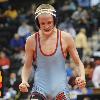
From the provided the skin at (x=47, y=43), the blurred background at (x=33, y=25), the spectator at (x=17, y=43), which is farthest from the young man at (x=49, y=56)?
the spectator at (x=17, y=43)

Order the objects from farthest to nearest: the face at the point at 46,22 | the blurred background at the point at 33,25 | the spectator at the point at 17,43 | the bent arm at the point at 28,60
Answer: the spectator at the point at 17,43 → the blurred background at the point at 33,25 → the bent arm at the point at 28,60 → the face at the point at 46,22

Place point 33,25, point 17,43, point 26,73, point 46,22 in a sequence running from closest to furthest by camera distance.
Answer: point 46,22 < point 26,73 < point 17,43 < point 33,25

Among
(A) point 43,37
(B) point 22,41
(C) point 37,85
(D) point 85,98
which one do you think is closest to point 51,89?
(C) point 37,85

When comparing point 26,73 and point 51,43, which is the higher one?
point 51,43

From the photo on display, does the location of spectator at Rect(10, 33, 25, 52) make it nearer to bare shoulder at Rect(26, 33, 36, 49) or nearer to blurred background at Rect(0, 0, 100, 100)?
blurred background at Rect(0, 0, 100, 100)

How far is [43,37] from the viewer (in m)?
5.92

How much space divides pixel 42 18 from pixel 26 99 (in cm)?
632

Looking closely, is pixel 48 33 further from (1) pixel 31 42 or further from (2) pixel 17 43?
(2) pixel 17 43

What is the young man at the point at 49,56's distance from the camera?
5.80m

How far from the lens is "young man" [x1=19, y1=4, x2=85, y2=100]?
19.0 ft

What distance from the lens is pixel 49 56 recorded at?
19.1ft

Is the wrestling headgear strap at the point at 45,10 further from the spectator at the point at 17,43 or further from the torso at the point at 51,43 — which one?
the spectator at the point at 17,43

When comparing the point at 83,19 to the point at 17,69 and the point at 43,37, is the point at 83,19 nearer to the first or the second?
the point at 17,69

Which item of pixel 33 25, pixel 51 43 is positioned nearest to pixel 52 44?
pixel 51 43
